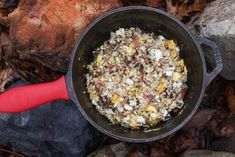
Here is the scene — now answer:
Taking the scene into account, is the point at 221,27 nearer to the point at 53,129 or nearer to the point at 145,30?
the point at 145,30

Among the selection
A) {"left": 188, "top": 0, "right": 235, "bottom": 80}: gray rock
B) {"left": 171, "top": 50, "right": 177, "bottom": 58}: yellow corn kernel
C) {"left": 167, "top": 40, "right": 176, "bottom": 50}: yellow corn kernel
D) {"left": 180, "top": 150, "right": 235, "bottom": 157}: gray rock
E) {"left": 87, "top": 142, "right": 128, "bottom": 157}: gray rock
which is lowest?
{"left": 87, "top": 142, "right": 128, "bottom": 157}: gray rock

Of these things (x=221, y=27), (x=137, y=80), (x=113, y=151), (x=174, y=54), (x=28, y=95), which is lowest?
(x=113, y=151)

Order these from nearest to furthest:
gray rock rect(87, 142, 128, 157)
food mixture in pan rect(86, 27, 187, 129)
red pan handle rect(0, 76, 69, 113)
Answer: red pan handle rect(0, 76, 69, 113) < food mixture in pan rect(86, 27, 187, 129) < gray rock rect(87, 142, 128, 157)

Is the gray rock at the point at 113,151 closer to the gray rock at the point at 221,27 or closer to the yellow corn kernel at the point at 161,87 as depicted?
the yellow corn kernel at the point at 161,87

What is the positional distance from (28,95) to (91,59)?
28cm

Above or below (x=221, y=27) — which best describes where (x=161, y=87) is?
below

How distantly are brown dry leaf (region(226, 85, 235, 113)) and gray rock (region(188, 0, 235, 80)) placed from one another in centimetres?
4

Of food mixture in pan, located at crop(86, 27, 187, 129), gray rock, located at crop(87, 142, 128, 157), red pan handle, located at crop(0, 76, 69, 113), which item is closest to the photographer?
red pan handle, located at crop(0, 76, 69, 113)

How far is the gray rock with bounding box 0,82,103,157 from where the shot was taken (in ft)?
4.99

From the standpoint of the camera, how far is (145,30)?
1473 mm

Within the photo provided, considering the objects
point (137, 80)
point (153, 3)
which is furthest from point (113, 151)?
point (153, 3)

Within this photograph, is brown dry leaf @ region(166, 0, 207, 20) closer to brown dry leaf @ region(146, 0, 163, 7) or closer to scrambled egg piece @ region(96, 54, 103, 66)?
brown dry leaf @ region(146, 0, 163, 7)

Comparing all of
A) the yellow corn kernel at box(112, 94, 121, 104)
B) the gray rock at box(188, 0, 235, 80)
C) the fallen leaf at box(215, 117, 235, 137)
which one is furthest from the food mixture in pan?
the fallen leaf at box(215, 117, 235, 137)

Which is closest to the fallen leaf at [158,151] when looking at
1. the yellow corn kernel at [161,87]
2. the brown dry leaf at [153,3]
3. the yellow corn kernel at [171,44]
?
the yellow corn kernel at [161,87]
